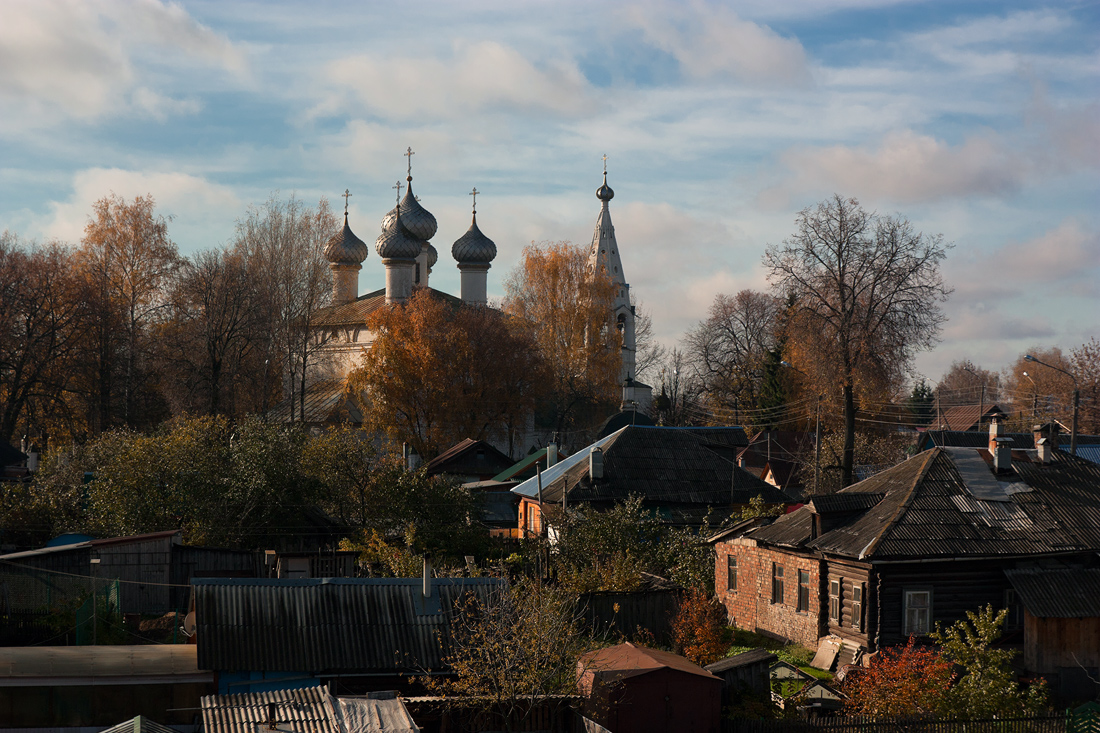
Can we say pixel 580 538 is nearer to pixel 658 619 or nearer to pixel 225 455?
pixel 658 619

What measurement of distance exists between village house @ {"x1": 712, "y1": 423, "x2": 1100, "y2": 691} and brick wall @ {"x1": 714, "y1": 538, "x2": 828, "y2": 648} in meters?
0.04

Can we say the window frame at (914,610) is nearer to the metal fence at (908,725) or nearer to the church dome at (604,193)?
the metal fence at (908,725)

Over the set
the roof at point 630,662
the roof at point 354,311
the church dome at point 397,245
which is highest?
the church dome at point 397,245

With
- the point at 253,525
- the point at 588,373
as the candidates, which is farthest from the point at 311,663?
the point at 588,373

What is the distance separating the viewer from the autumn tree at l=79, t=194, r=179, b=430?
141 ft

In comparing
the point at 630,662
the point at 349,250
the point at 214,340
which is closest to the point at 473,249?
the point at 349,250

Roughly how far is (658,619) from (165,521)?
13.9 meters

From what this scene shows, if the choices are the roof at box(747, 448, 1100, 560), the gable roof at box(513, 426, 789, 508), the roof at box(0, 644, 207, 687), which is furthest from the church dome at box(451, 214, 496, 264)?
the roof at box(0, 644, 207, 687)

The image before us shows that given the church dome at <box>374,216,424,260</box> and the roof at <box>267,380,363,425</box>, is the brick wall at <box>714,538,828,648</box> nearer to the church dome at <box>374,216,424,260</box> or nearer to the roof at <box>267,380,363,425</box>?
the roof at <box>267,380,363,425</box>

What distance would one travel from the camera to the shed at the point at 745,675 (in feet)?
51.8

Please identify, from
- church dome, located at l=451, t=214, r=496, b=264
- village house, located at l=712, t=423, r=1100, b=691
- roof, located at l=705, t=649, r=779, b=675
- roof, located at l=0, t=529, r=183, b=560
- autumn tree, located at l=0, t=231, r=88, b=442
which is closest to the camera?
roof, located at l=705, t=649, r=779, b=675

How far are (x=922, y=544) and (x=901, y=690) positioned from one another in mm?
4766

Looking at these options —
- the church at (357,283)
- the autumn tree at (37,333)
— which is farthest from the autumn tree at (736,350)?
the autumn tree at (37,333)

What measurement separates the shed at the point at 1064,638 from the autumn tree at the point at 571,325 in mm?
37785
